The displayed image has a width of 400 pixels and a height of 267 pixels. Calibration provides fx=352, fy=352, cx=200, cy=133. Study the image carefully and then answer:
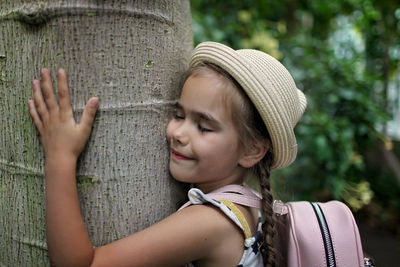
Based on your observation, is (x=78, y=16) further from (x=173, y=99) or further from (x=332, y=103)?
(x=332, y=103)

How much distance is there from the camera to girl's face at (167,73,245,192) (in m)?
1.24

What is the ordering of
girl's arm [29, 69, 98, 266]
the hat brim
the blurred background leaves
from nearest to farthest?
girl's arm [29, 69, 98, 266] → the hat brim → the blurred background leaves

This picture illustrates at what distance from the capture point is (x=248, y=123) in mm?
Answer: 1288

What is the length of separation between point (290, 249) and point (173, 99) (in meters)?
0.69

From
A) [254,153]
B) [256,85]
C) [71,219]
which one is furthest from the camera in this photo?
[254,153]

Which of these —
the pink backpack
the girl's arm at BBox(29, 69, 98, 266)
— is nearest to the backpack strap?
the pink backpack

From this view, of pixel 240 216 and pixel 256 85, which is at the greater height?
pixel 256 85

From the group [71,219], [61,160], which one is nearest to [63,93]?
[61,160]

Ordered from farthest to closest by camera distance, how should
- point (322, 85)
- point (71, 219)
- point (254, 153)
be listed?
point (322, 85)
point (254, 153)
point (71, 219)

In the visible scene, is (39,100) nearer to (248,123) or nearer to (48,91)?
(48,91)

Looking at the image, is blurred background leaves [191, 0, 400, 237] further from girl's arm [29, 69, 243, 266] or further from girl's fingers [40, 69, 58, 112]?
girl's fingers [40, 69, 58, 112]

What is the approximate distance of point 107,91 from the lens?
1.07 metres

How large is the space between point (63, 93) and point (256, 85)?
24.6 inches

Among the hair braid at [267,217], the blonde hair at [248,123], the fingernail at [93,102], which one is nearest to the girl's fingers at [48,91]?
the fingernail at [93,102]
